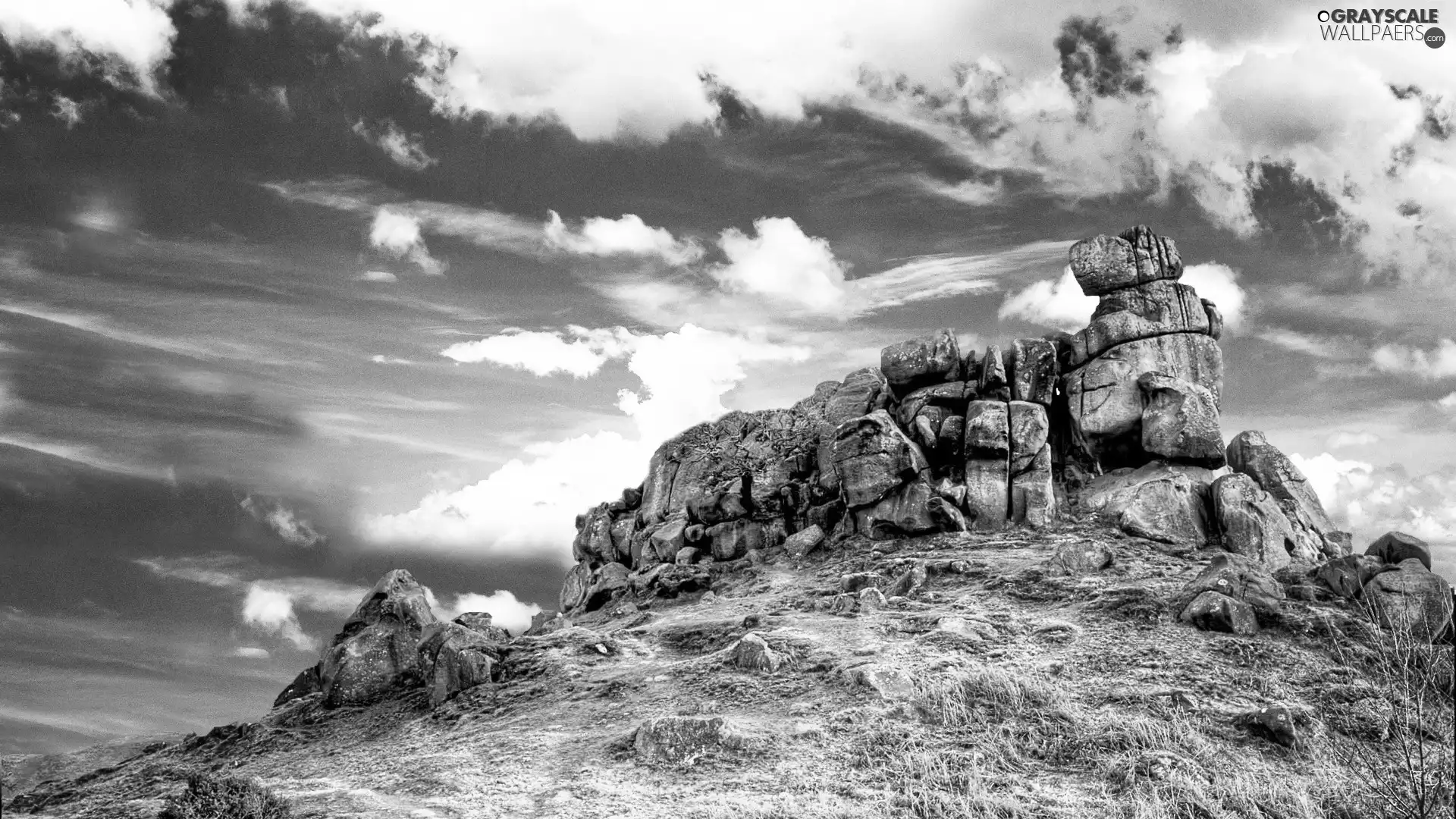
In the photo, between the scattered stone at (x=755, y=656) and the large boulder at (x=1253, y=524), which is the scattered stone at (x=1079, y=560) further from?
the scattered stone at (x=755, y=656)

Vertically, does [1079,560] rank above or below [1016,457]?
below

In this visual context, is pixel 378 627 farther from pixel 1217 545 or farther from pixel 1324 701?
pixel 1217 545

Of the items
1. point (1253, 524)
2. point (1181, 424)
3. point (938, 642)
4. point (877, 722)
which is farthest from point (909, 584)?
point (1181, 424)

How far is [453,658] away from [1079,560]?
70.1 feet

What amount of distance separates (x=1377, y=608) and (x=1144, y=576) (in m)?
7.48

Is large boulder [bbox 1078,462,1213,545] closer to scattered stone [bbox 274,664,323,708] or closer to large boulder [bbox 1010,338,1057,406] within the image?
large boulder [bbox 1010,338,1057,406]

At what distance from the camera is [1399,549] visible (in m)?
30.7

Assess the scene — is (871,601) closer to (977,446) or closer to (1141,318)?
(977,446)

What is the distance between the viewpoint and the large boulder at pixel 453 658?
30125mm

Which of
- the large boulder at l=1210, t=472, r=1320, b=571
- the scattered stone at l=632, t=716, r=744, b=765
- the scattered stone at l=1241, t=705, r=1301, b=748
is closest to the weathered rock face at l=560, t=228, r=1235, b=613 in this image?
the large boulder at l=1210, t=472, r=1320, b=571

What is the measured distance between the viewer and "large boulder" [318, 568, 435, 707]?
1223 inches

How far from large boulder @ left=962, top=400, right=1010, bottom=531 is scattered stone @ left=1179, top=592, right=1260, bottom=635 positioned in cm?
1343

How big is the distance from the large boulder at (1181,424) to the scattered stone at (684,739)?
27.5 m

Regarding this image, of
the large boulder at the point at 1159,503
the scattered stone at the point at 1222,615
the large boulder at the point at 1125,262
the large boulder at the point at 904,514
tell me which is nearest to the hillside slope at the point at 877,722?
the scattered stone at the point at 1222,615
